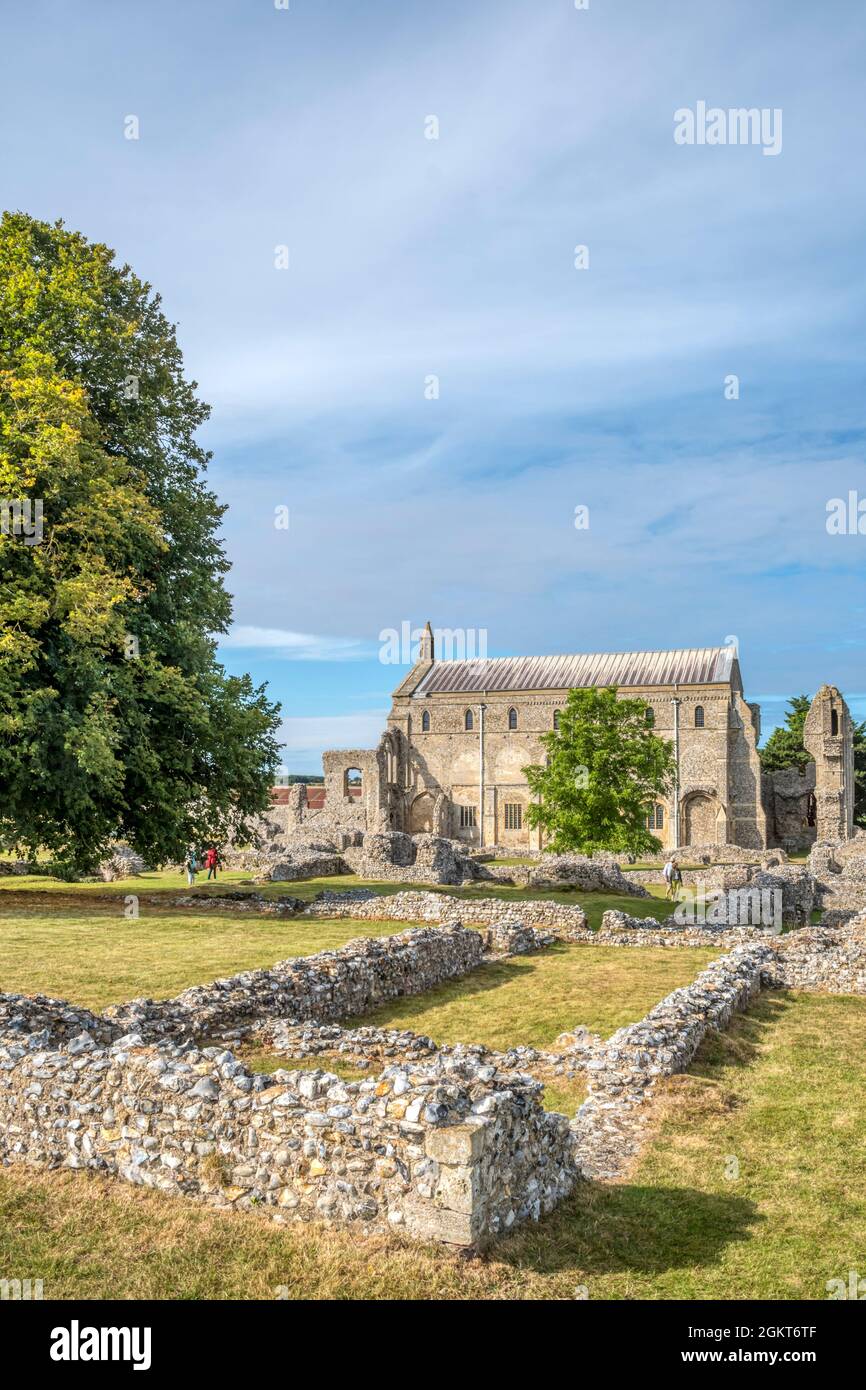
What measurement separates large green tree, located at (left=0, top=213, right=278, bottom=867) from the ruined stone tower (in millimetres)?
43384

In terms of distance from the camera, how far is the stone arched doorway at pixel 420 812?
66000mm

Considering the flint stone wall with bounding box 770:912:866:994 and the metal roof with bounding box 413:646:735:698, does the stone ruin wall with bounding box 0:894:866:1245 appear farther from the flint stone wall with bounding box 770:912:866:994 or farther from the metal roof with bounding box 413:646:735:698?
the metal roof with bounding box 413:646:735:698

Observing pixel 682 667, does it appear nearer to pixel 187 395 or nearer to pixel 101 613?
pixel 187 395

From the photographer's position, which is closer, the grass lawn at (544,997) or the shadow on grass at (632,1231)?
the shadow on grass at (632,1231)

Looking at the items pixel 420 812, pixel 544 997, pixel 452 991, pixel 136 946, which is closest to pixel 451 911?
pixel 452 991

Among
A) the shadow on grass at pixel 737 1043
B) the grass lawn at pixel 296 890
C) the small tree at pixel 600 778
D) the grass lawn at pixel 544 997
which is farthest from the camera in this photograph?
the small tree at pixel 600 778

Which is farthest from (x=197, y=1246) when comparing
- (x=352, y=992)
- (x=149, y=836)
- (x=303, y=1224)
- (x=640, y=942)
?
(x=640, y=942)

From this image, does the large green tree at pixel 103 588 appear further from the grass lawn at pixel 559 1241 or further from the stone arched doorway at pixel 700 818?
the stone arched doorway at pixel 700 818

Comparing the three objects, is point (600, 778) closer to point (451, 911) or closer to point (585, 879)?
point (585, 879)

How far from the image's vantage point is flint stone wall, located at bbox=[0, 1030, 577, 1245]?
21.2 ft

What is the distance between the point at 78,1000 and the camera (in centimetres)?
1472

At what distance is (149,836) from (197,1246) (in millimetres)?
9730

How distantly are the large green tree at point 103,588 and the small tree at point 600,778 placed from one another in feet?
44.0

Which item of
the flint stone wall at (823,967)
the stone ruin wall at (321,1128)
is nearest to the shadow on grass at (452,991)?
the stone ruin wall at (321,1128)
